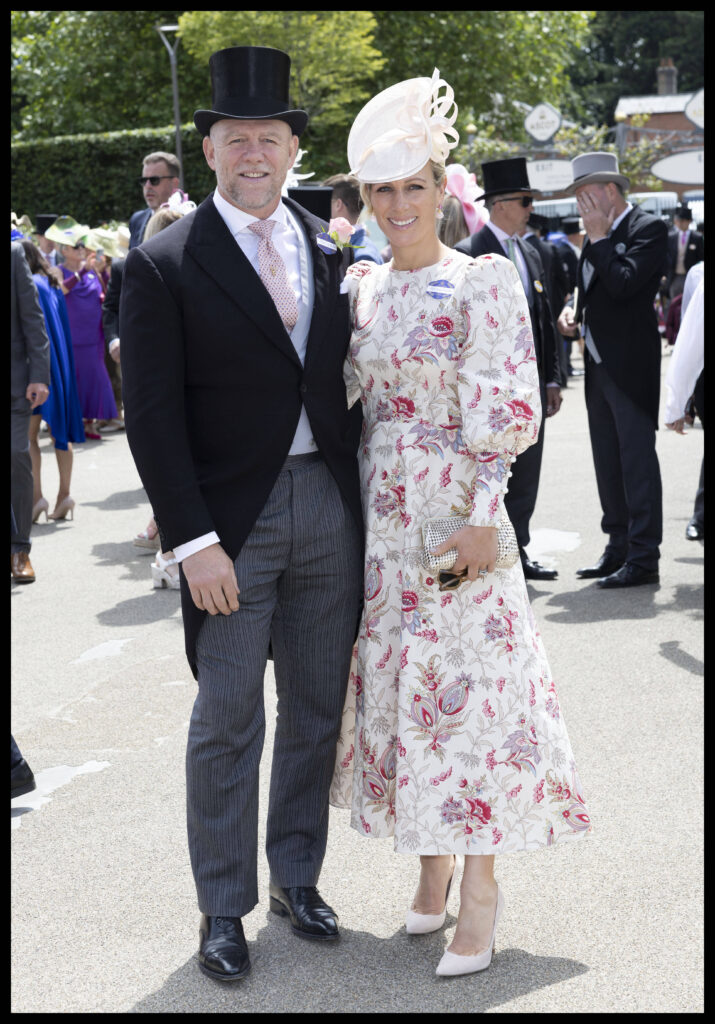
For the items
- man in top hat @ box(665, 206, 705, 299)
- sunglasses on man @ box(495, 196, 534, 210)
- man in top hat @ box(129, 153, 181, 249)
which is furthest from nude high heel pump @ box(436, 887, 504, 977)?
man in top hat @ box(665, 206, 705, 299)

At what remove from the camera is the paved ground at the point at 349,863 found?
119 inches

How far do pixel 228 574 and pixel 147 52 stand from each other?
34811 millimetres

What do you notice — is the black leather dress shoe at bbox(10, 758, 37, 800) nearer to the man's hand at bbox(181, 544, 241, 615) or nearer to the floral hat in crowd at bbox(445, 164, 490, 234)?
the man's hand at bbox(181, 544, 241, 615)

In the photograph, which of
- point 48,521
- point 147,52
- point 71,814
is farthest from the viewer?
point 147,52

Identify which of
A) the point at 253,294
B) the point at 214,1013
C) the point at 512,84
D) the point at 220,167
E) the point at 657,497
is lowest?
the point at 214,1013

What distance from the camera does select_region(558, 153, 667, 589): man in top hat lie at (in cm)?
691

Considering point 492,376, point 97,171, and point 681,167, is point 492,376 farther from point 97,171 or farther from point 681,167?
point 97,171

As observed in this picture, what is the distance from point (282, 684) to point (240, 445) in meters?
0.70

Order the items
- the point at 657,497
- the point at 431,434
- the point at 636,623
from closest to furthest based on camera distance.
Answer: the point at 431,434 → the point at 636,623 → the point at 657,497

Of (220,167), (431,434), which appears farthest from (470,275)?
(220,167)

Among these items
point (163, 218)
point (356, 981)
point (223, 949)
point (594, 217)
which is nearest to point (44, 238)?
point (163, 218)

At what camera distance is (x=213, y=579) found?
120 inches

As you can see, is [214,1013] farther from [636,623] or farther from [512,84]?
[512,84]

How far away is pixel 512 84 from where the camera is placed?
35.5 metres
